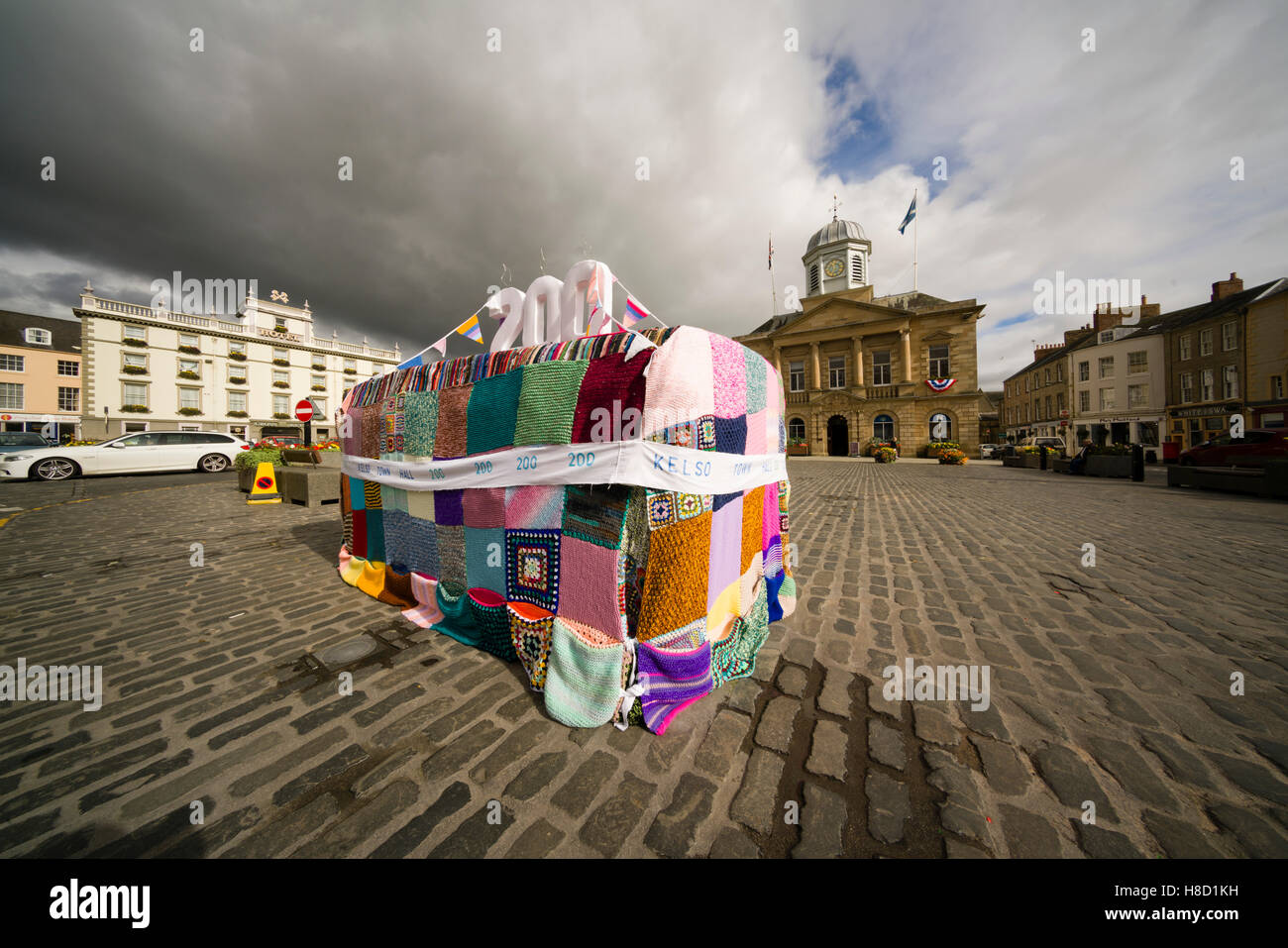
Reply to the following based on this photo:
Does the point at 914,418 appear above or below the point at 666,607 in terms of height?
above

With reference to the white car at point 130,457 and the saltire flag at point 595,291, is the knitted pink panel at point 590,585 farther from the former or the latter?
the white car at point 130,457

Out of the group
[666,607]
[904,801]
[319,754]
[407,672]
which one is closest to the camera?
[904,801]

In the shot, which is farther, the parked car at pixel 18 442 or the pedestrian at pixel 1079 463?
the pedestrian at pixel 1079 463

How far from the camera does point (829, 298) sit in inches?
1190

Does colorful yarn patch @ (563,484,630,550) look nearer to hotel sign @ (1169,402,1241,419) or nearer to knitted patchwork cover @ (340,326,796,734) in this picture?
knitted patchwork cover @ (340,326,796,734)

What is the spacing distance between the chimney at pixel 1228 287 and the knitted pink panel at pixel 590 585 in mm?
50057

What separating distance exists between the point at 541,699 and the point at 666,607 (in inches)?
35.3

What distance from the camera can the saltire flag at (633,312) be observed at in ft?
11.5

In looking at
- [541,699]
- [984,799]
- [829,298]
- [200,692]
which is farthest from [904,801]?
[829,298]

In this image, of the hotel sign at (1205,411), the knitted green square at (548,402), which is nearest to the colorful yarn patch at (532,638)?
the knitted green square at (548,402)

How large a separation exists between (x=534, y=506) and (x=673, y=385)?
1127 mm
